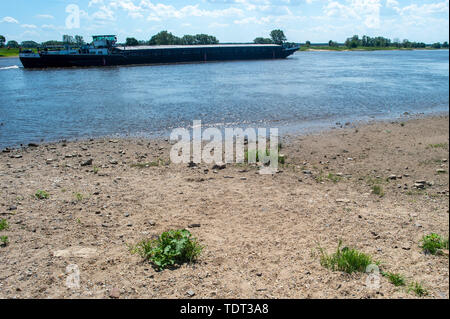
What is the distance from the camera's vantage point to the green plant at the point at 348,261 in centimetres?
533

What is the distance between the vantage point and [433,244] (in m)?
5.77

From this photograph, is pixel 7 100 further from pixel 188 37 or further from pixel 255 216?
pixel 188 37

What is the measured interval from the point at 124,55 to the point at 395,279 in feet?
260

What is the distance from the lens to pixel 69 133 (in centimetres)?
1791

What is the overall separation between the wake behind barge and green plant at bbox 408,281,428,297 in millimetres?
77091

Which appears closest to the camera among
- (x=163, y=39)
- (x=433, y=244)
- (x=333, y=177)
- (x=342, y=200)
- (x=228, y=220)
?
(x=433, y=244)

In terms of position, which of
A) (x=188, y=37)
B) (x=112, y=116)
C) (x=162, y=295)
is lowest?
(x=162, y=295)

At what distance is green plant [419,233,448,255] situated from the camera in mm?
5727

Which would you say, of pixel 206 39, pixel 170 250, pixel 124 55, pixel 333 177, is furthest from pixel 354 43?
pixel 170 250

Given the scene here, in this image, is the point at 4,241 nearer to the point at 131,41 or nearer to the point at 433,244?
the point at 433,244

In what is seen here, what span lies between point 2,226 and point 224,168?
6183mm

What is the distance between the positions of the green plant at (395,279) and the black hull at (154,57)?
7674cm

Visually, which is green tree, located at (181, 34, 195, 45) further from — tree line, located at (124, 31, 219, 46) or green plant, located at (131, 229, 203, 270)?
green plant, located at (131, 229, 203, 270)

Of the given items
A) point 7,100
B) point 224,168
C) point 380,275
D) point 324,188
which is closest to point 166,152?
point 224,168
